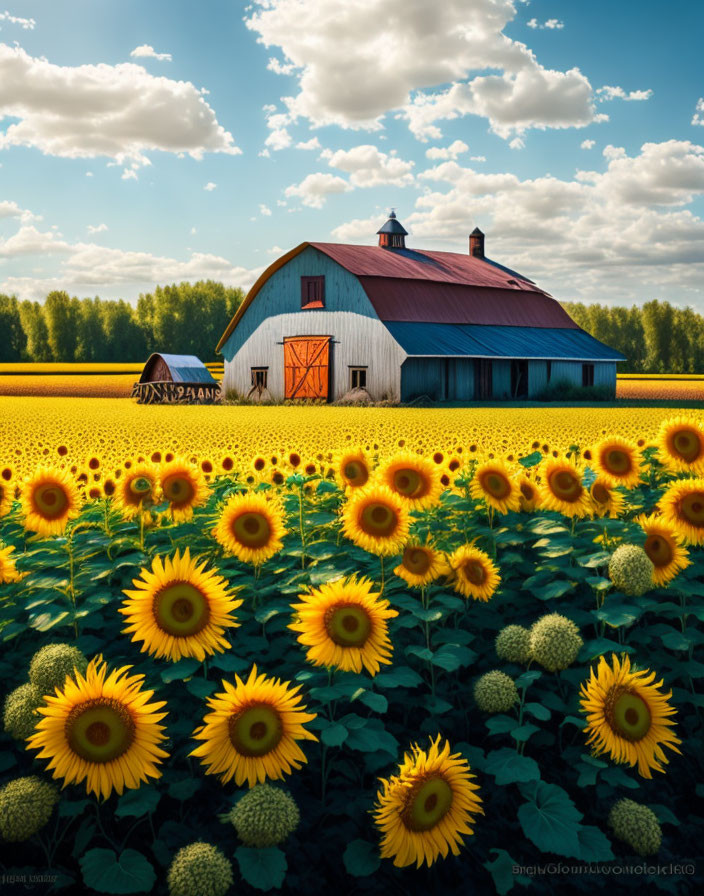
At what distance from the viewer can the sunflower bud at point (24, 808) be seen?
2.73 metres

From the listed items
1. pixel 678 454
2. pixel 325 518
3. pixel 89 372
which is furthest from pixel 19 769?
pixel 89 372

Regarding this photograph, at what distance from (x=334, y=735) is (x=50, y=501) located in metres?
1.90

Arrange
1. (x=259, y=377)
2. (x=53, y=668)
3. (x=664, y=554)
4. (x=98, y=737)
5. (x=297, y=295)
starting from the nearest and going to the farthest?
(x=98, y=737), (x=53, y=668), (x=664, y=554), (x=297, y=295), (x=259, y=377)

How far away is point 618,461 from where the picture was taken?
4.24 meters

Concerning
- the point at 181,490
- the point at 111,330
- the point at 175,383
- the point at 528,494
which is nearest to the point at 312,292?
the point at 175,383

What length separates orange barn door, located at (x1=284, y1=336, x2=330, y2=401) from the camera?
32.5 meters

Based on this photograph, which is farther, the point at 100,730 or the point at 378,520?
the point at 378,520

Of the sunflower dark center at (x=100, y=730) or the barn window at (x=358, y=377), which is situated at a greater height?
the barn window at (x=358, y=377)

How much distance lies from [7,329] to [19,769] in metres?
96.4

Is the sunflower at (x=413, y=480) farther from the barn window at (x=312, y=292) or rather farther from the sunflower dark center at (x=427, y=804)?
the barn window at (x=312, y=292)

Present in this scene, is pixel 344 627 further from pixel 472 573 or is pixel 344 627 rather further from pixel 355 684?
pixel 472 573

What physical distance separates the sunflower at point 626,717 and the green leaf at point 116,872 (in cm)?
155

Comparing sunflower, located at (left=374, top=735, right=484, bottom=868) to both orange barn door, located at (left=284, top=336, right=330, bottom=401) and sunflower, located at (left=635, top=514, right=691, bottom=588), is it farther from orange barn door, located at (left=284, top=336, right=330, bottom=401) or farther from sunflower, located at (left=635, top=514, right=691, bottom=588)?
orange barn door, located at (left=284, top=336, right=330, bottom=401)

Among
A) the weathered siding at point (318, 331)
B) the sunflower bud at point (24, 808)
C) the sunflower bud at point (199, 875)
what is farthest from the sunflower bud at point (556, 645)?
the weathered siding at point (318, 331)
